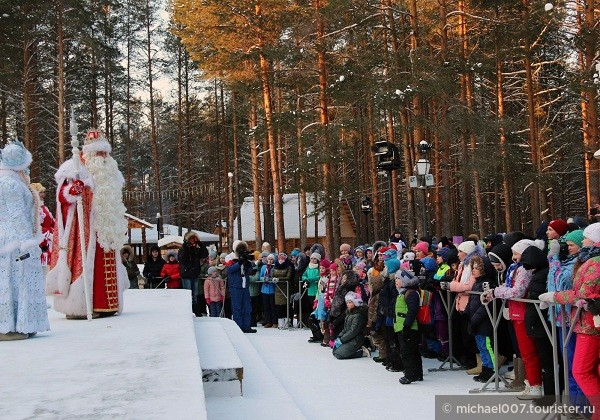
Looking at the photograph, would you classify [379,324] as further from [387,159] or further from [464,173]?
[464,173]

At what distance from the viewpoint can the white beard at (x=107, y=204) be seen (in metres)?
9.02

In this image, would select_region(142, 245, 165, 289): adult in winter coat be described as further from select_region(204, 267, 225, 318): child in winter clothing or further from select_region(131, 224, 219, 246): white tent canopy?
select_region(131, 224, 219, 246): white tent canopy

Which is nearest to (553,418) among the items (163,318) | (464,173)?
(163,318)

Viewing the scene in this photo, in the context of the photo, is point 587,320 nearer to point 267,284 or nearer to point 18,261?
point 18,261

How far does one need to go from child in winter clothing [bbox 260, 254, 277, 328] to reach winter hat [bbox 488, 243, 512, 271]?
24.2 feet

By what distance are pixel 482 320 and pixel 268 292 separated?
303 inches

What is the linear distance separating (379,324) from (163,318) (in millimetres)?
2662

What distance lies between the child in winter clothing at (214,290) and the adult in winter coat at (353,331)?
17.1ft

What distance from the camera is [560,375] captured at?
683 cm

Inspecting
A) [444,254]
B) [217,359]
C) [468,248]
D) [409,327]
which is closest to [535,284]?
[409,327]

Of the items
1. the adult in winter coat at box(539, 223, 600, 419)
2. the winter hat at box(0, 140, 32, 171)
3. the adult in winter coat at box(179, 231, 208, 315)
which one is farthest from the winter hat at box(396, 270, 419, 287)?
the adult in winter coat at box(179, 231, 208, 315)

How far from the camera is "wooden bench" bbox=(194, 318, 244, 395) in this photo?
19.2 ft

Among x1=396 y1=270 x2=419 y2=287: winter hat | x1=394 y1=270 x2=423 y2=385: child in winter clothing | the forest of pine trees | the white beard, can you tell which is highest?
the forest of pine trees

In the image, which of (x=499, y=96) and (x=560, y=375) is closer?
(x=560, y=375)
